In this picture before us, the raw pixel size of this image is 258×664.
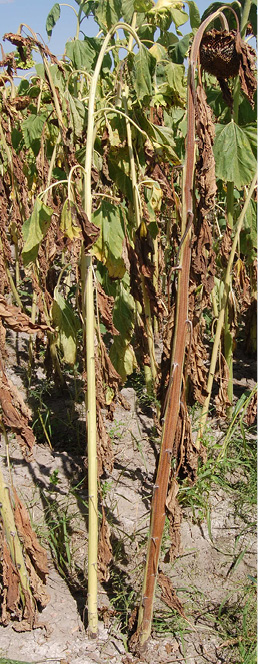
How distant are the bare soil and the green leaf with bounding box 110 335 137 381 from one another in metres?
0.31

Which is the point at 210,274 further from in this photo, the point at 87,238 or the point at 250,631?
the point at 250,631

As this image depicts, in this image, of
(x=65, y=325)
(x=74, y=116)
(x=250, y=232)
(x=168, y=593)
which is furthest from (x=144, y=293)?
(x=168, y=593)

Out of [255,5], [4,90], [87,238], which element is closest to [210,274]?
[87,238]

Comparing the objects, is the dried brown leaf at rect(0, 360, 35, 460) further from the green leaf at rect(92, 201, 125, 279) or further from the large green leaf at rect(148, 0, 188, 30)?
the large green leaf at rect(148, 0, 188, 30)

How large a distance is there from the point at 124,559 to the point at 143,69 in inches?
64.8

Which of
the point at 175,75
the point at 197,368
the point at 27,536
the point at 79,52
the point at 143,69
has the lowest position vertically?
the point at 27,536

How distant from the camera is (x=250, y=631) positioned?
191 centimetres

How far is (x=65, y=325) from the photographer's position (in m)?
2.40

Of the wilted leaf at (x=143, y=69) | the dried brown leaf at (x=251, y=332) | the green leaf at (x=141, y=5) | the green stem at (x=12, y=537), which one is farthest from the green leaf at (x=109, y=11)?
the dried brown leaf at (x=251, y=332)

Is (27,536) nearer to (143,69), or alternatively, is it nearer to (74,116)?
(74,116)

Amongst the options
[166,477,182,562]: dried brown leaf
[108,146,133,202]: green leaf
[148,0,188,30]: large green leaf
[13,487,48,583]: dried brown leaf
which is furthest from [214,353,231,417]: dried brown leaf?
[148,0,188,30]: large green leaf

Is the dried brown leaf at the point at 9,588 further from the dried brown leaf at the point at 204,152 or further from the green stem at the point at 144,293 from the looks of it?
the green stem at the point at 144,293

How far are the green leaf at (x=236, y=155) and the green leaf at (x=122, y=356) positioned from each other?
942mm

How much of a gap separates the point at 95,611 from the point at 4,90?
3125mm
